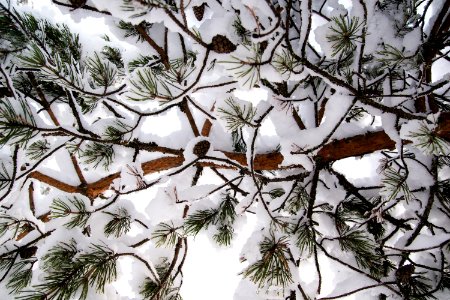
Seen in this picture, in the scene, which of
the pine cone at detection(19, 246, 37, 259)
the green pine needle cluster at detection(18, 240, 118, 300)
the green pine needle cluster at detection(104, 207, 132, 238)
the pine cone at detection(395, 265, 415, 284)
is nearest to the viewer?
the green pine needle cluster at detection(18, 240, 118, 300)

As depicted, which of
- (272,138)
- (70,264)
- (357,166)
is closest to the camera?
(70,264)

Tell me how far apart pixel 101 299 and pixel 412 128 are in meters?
1.80

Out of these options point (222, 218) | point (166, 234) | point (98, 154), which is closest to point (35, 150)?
point (98, 154)

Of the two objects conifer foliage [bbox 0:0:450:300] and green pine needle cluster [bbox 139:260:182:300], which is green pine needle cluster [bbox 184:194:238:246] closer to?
conifer foliage [bbox 0:0:450:300]

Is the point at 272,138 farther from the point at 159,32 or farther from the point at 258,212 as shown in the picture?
the point at 159,32

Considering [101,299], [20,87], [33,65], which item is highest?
[20,87]

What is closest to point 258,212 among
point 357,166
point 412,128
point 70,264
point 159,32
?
point 412,128

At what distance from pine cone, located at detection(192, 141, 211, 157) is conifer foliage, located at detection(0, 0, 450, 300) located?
0.01 metres

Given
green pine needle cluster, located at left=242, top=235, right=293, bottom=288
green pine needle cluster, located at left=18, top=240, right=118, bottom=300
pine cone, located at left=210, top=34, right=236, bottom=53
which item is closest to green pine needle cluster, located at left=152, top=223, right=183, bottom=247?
green pine needle cluster, located at left=18, top=240, right=118, bottom=300

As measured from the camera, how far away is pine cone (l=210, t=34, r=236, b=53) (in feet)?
3.67

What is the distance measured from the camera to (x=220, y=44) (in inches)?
44.4

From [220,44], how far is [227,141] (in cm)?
125

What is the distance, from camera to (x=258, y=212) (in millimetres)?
1797

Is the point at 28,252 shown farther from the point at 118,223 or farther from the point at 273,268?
the point at 273,268
